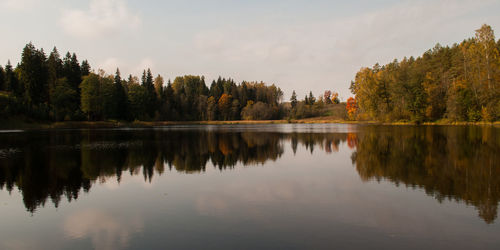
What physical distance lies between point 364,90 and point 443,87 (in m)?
23.5

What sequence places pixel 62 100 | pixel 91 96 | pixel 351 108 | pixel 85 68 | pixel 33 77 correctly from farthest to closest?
pixel 351 108 < pixel 85 68 < pixel 91 96 < pixel 62 100 < pixel 33 77

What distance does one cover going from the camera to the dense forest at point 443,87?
199ft

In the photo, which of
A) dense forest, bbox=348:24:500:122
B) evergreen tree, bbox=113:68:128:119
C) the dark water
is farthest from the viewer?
evergreen tree, bbox=113:68:128:119

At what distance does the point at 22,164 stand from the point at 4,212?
1083cm

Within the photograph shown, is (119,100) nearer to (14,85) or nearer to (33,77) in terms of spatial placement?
(33,77)

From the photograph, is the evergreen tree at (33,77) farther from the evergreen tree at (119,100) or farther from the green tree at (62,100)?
the evergreen tree at (119,100)

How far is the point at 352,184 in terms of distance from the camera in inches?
492

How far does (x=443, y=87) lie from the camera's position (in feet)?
233

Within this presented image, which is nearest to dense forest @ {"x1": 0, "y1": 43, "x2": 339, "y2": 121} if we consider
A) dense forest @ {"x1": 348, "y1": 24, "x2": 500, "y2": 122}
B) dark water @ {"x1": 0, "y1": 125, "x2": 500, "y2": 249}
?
dense forest @ {"x1": 348, "y1": 24, "x2": 500, "y2": 122}

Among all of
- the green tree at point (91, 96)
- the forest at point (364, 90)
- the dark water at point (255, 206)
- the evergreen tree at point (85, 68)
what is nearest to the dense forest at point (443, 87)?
the forest at point (364, 90)

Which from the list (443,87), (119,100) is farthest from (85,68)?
(443,87)

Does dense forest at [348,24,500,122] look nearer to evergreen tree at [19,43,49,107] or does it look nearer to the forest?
the forest

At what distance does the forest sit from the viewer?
62.2 meters

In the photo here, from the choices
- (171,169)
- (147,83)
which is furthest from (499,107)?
(147,83)
